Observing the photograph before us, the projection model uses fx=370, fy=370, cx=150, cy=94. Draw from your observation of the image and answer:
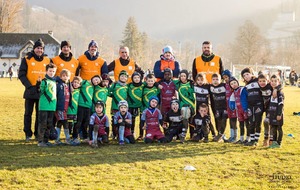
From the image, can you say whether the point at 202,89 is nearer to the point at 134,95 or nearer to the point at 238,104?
the point at 238,104

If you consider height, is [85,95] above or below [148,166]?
above

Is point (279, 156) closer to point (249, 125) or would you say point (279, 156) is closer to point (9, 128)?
point (249, 125)

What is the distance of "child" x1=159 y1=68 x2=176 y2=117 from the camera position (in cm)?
976

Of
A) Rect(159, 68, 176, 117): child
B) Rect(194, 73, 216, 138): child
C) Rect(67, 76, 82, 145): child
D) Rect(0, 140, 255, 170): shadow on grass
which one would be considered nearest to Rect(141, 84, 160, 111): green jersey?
Rect(159, 68, 176, 117): child

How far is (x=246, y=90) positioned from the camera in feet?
29.7

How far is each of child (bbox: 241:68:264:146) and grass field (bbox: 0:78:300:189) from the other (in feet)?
1.11

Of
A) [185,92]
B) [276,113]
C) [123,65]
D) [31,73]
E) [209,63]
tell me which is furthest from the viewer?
[209,63]

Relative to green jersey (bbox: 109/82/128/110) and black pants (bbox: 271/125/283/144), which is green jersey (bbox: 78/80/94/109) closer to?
green jersey (bbox: 109/82/128/110)

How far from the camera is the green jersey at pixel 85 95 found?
29.7ft

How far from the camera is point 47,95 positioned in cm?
833

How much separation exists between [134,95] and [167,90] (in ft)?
2.93

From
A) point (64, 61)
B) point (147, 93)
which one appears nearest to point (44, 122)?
point (64, 61)

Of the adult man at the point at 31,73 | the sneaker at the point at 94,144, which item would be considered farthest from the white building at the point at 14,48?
the sneaker at the point at 94,144

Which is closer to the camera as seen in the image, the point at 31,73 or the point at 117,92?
the point at 31,73
